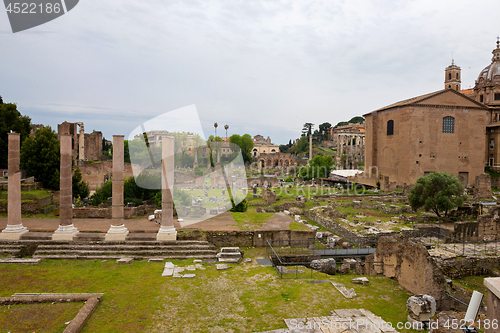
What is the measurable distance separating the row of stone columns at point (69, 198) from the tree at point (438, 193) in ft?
56.4

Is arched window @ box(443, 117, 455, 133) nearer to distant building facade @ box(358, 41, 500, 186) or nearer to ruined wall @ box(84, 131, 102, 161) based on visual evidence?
distant building facade @ box(358, 41, 500, 186)

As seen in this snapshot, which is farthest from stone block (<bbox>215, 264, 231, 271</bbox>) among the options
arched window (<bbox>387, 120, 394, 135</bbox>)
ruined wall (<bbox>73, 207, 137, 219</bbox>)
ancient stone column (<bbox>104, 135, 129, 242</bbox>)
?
arched window (<bbox>387, 120, 394, 135</bbox>)

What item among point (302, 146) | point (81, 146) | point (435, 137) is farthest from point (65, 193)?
point (302, 146)

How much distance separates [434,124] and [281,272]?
35.7 m

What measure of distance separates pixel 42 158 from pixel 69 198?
36.7 feet

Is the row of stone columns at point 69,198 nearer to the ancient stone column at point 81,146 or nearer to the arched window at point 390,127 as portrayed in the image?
the ancient stone column at point 81,146

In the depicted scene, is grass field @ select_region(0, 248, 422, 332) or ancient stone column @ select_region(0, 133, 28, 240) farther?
ancient stone column @ select_region(0, 133, 28, 240)

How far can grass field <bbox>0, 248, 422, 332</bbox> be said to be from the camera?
6871 mm

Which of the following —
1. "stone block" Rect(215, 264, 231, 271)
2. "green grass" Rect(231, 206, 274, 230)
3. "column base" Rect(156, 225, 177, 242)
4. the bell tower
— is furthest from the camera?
the bell tower

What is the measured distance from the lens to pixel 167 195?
1288cm

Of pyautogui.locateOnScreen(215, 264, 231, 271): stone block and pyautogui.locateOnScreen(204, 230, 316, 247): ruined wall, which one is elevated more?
pyautogui.locateOnScreen(204, 230, 316, 247): ruined wall

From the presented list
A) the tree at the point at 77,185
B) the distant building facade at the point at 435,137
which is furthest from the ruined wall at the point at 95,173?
the distant building facade at the point at 435,137

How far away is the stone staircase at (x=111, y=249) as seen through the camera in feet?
37.9

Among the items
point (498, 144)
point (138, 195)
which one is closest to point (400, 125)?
point (498, 144)
